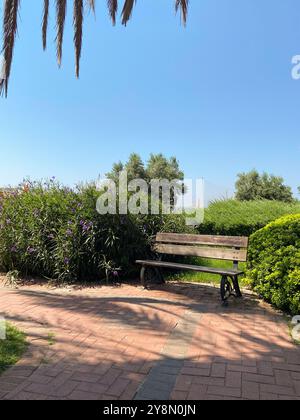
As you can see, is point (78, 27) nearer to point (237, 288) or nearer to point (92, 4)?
point (92, 4)

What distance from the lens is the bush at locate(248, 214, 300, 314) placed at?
4617 millimetres

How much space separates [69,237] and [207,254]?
2556 millimetres

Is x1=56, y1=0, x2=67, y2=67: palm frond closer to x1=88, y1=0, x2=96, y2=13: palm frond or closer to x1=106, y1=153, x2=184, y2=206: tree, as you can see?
x1=88, y1=0, x2=96, y2=13: palm frond

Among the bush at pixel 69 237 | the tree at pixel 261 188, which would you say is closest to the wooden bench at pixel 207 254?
the bush at pixel 69 237

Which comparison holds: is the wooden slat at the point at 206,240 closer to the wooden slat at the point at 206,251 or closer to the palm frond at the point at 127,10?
the wooden slat at the point at 206,251

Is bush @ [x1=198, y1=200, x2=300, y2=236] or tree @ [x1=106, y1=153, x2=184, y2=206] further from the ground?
tree @ [x1=106, y1=153, x2=184, y2=206]

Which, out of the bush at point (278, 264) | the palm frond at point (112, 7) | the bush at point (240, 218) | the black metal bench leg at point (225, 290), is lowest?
the black metal bench leg at point (225, 290)

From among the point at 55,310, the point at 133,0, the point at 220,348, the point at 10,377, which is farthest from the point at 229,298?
the point at 133,0

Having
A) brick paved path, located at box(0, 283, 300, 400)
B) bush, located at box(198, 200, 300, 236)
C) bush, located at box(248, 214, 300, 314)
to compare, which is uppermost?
bush, located at box(198, 200, 300, 236)

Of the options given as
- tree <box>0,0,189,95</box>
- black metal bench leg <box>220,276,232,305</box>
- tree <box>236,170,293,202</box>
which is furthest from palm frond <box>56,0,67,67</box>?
tree <box>236,170,293,202</box>

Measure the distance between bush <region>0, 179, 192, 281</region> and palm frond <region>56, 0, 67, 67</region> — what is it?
260cm

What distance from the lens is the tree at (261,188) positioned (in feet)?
125

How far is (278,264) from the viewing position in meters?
4.96

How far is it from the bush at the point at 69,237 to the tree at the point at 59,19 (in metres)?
2.42
